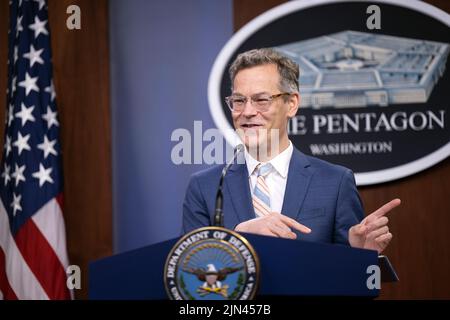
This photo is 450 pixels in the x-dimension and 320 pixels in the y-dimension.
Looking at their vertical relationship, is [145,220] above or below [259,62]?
below

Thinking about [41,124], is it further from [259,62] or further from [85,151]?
[259,62]

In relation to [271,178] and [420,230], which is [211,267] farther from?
[420,230]

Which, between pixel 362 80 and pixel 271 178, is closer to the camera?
pixel 271 178

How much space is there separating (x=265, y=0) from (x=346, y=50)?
0.50 meters

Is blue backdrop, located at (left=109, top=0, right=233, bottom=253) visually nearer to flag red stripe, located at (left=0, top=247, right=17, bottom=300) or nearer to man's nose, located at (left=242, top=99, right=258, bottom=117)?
flag red stripe, located at (left=0, top=247, right=17, bottom=300)

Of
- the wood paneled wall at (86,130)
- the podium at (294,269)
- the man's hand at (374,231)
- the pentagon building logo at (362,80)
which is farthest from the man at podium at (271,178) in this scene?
the wood paneled wall at (86,130)

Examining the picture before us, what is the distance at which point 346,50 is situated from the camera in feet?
10.9

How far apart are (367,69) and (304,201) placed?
4.90 ft

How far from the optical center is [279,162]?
2.13 m

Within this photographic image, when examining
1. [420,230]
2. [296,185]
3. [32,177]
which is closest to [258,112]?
[296,185]

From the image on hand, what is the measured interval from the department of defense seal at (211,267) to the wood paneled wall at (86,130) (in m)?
2.20

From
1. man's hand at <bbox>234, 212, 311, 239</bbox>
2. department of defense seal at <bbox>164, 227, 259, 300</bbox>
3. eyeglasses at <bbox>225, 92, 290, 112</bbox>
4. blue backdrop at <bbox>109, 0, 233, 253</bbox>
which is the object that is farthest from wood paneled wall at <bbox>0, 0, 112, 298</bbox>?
department of defense seal at <bbox>164, 227, 259, 300</bbox>

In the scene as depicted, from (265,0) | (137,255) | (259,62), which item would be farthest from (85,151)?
(137,255)

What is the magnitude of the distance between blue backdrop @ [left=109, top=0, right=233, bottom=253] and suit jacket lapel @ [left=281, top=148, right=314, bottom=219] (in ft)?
4.66
